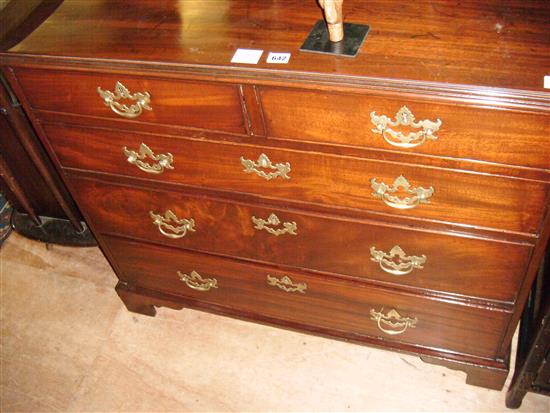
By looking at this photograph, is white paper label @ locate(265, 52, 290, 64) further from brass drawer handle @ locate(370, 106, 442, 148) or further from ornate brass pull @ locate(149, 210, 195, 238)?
ornate brass pull @ locate(149, 210, 195, 238)

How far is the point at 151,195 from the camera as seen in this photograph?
1.37m

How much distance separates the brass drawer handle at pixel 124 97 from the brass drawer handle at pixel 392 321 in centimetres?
80

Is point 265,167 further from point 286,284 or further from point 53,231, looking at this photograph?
point 53,231

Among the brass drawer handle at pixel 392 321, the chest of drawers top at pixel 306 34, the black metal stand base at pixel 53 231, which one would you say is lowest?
the black metal stand base at pixel 53 231

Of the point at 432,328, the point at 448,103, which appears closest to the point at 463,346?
the point at 432,328

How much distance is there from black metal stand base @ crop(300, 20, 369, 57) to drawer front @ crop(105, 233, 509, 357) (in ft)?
2.09

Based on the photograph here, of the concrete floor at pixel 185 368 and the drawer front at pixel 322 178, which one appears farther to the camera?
the concrete floor at pixel 185 368

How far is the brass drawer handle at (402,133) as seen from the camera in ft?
3.14

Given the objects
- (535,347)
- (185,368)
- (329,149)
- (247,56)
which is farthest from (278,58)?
(185,368)

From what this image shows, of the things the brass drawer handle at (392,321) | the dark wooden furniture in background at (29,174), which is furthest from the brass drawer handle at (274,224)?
the dark wooden furniture in background at (29,174)

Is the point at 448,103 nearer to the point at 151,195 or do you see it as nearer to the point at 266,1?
the point at 266,1

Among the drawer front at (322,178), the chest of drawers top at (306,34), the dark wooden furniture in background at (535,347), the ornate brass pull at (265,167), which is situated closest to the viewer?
the chest of drawers top at (306,34)

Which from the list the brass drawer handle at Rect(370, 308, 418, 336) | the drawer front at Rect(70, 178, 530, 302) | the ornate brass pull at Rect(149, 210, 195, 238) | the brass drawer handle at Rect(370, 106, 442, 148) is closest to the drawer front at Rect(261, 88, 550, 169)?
the brass drawer handle at Rect(370, 106, 442, 148)

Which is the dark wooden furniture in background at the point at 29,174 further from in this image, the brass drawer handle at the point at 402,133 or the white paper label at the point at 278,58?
the brass drawer handle at the point at 402,133
